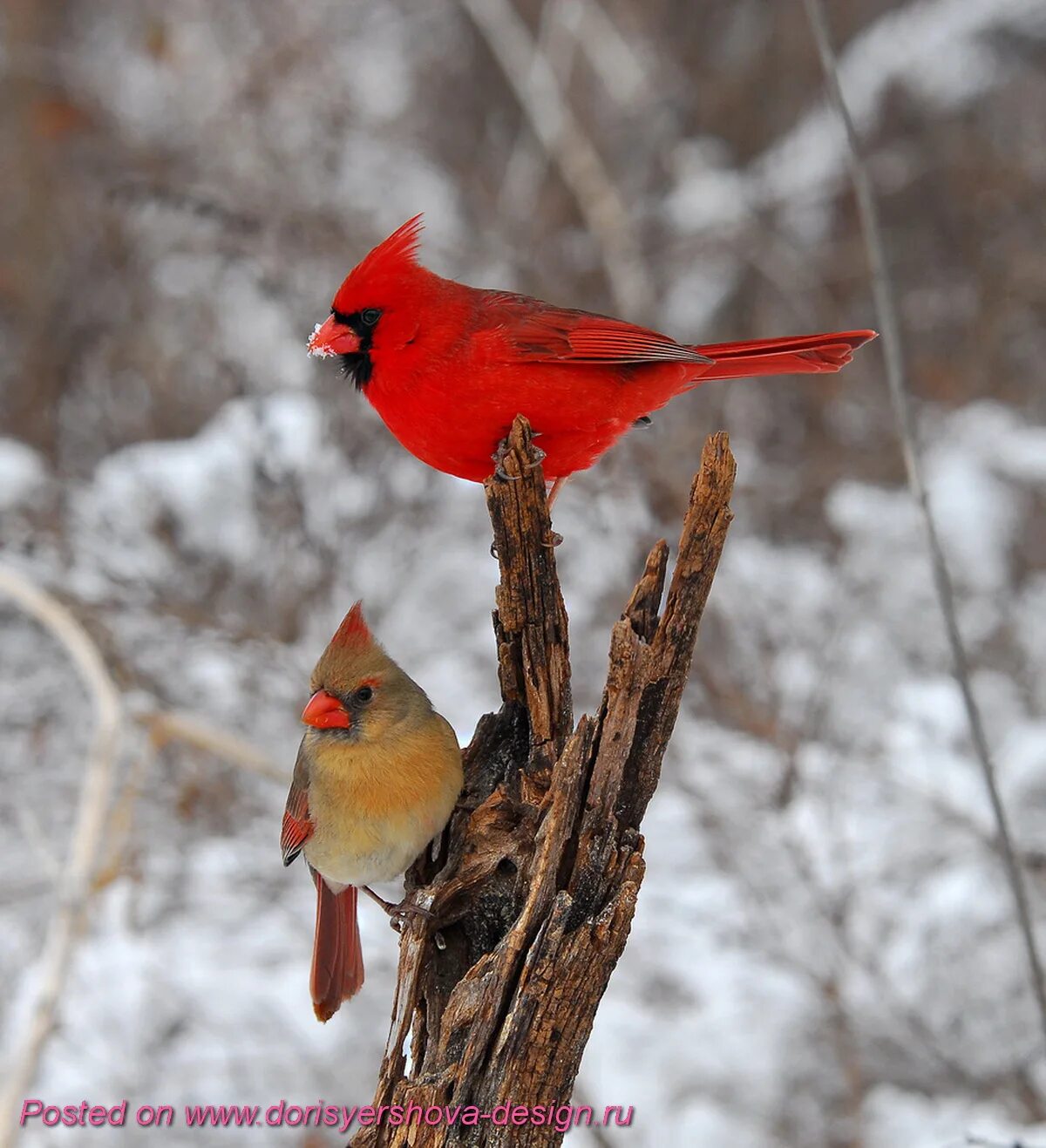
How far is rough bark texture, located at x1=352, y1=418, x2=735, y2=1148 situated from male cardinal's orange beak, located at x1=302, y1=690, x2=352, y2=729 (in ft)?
0.81

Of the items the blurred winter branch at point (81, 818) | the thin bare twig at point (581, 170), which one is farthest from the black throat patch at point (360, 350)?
the thin bare twig at point (581, 170)

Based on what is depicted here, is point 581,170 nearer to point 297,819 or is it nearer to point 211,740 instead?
point 211,740

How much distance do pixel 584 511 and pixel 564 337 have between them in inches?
107

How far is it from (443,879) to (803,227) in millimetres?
6107

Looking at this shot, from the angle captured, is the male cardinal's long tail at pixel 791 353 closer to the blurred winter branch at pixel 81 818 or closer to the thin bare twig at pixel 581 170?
the blurred winter branch at pixel 81 818

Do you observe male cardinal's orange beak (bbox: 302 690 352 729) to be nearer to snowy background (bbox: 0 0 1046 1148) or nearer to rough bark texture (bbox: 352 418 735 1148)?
rough bark texture (bbox: 352 418 735 1148)

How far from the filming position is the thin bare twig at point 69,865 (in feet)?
9.02

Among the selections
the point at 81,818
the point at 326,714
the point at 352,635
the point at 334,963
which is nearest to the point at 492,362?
the point at 352,635

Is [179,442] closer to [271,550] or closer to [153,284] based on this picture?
[271,550]

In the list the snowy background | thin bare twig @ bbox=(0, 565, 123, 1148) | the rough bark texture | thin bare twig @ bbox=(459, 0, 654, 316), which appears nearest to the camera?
the rough bark texture

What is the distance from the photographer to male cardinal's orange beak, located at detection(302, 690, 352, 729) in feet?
6.92

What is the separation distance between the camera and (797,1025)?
473 cm

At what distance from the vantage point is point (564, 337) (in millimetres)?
2344

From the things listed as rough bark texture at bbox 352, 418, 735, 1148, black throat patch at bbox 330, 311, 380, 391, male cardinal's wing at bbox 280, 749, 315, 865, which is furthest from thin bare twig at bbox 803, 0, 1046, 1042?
male cardinal's wing at bbox 280, 749, 315, 865
